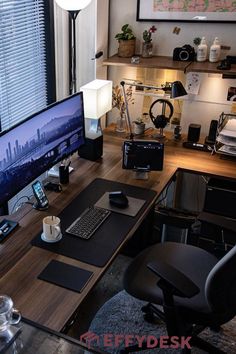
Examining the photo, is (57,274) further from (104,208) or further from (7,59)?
(7,59)

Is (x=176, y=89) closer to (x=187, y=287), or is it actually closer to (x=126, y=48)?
(x=126, y=48)

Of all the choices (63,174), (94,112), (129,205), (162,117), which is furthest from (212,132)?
(63,174)

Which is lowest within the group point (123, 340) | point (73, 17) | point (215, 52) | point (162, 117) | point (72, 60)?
point (123, 340)

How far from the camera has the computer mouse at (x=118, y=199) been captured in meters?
1.95

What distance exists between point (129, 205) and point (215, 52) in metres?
1.22

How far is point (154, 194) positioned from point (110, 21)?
1436 mm

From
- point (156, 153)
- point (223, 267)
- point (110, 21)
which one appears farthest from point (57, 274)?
point (110, 21)

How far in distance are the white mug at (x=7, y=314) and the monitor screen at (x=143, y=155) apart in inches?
46.9

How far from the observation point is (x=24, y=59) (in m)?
2.55

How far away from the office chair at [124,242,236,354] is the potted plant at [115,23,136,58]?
1442 mm

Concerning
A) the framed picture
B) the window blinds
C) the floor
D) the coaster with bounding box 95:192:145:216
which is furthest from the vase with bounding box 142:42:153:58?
the floor

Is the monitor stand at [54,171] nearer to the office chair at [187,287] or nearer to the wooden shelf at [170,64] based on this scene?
the office chair at [187,287]

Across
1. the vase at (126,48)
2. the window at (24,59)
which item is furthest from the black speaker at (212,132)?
the window at (24,59)

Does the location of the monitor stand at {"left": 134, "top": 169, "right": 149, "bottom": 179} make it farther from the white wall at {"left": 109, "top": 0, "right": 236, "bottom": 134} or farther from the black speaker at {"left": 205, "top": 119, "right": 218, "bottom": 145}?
the white wall at {"left": 109, "top": 0, "right": 236, "bottom": 134}
